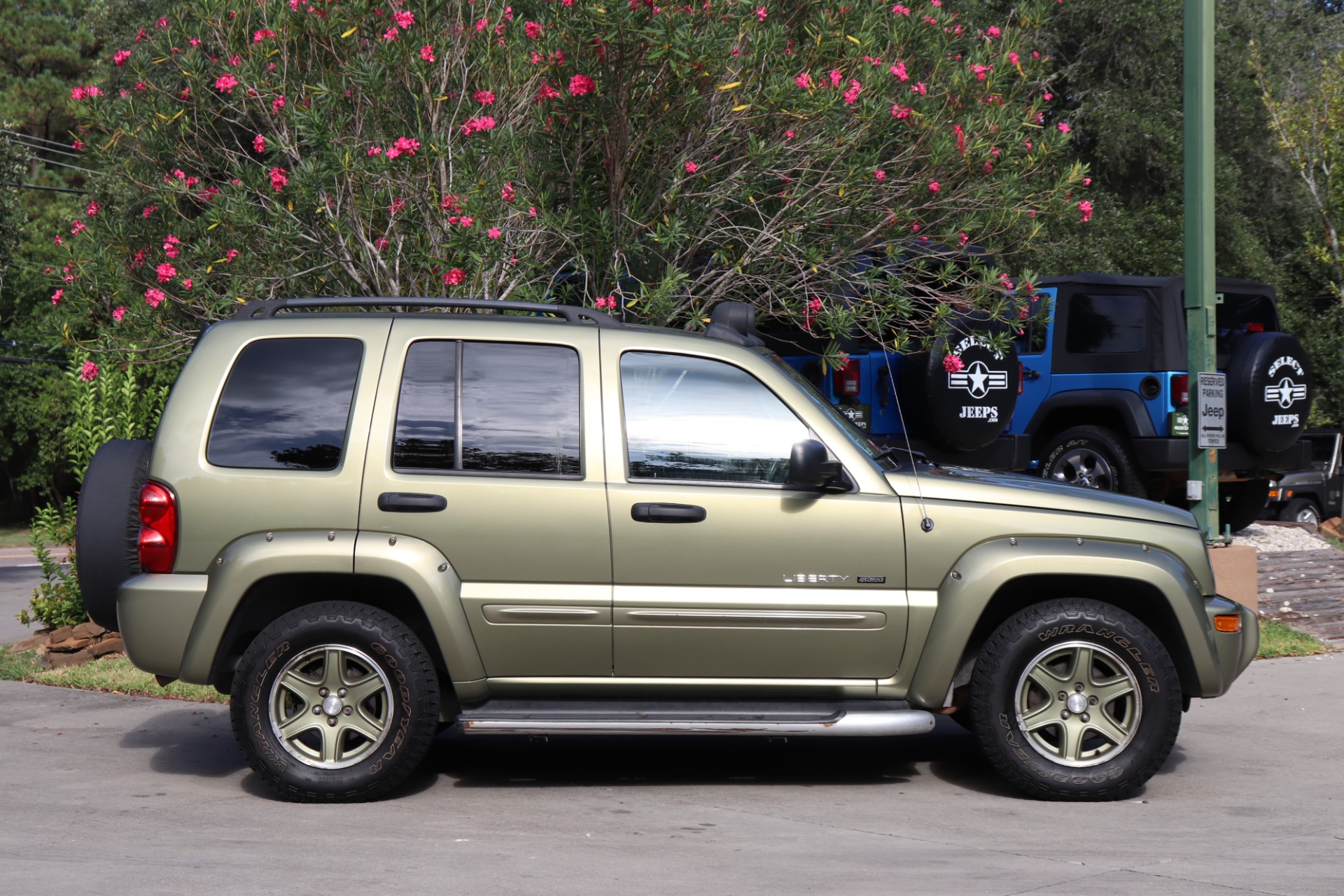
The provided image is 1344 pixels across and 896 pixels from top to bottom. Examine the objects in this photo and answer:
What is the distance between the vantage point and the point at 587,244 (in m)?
8.98

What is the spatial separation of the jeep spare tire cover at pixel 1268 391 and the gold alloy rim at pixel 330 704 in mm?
9252

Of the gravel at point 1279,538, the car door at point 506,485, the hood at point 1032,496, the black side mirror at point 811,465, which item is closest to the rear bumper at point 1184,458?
the gravel at point 1279,538

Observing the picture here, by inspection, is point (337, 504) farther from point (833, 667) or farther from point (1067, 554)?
point (1067, 554)

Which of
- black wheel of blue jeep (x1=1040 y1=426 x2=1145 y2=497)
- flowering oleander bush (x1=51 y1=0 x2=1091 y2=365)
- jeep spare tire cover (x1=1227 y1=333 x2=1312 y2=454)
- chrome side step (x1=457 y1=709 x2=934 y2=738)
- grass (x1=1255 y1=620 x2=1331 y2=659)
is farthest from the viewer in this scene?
black wheel of blue jeep (x1=1040 y1=426 x2=1145 y2=497)

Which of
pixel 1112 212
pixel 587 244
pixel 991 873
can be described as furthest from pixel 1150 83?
pixel 991 873

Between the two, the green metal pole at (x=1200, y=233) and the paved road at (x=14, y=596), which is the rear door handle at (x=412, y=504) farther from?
the paved road at (x=14, y=596)

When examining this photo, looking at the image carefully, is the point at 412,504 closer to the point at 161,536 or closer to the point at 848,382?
the point at 161,536

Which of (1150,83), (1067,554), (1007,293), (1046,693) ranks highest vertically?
(1150,83)

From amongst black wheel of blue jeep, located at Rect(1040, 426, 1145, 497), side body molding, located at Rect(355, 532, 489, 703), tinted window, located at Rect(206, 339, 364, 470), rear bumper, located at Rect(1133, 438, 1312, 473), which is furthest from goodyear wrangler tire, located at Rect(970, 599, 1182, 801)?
black wheel of blue jeep, located at Rect(1040, 426, 1145, 497)

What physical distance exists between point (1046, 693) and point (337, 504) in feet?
9.87

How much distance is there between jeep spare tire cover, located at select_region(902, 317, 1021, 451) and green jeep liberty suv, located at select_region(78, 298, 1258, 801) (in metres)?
5.75

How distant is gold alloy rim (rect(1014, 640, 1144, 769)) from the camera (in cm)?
583

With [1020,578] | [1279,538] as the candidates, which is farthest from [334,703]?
[1279,538]

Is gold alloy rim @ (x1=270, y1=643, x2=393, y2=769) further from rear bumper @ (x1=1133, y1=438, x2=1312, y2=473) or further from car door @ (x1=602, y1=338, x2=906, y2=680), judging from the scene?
rear bumper @ (x1=1133, y1=438, x2=1312, y2=473)
